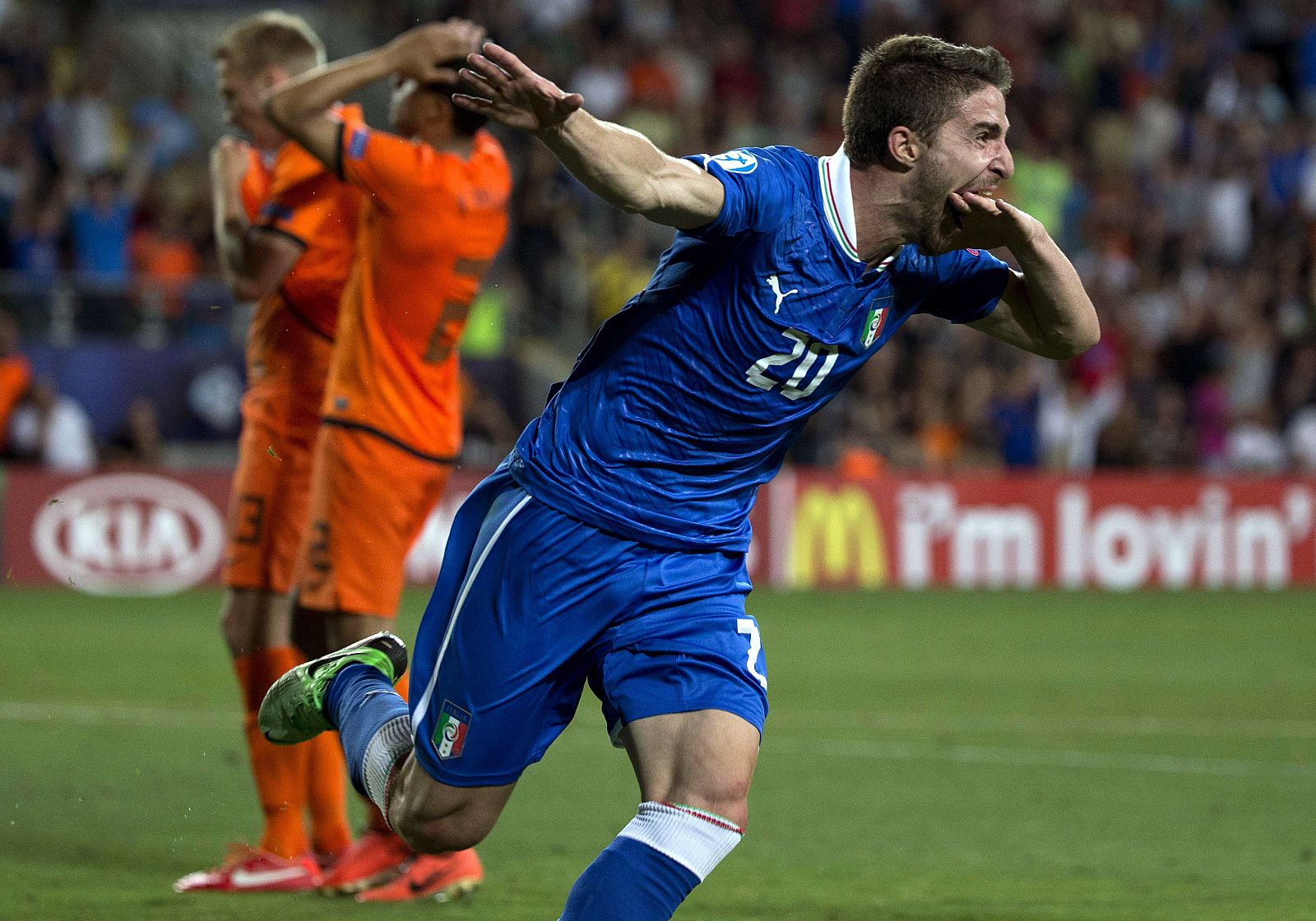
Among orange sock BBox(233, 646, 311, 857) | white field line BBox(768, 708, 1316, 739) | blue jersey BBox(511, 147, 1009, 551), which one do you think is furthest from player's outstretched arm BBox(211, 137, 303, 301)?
white field line BBox(768, 708, 1316, 739)

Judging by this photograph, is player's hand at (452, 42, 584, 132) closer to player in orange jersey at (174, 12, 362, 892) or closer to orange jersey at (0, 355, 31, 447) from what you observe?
player in orange jersey at (174, 12, 362, 892)

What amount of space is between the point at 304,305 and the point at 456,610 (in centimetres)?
222

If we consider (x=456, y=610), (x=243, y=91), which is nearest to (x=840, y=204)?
(x=456, y=610)

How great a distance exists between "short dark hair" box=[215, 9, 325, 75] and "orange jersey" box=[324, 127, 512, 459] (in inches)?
24.3

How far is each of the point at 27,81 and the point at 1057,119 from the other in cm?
1143

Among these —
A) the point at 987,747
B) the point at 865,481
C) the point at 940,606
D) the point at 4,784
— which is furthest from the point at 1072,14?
the point at 4,784

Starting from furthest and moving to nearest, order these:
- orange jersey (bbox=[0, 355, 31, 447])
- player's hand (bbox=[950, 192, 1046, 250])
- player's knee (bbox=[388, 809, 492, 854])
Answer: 1. orange jersey (bbox=[0, 355, 31, 447])
2. player's knee (bbox=[388, 809, 492, 854])
3. player's hand (bbox=[950, 192, 1046, 250])

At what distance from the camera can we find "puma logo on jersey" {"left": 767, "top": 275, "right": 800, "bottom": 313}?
12.6ft

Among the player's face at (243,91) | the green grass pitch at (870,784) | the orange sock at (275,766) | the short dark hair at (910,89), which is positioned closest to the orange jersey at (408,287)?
the player's face at (243,91)

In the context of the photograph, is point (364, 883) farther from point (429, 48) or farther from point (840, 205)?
point (840, 205)

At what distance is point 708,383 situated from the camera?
3.94 metres

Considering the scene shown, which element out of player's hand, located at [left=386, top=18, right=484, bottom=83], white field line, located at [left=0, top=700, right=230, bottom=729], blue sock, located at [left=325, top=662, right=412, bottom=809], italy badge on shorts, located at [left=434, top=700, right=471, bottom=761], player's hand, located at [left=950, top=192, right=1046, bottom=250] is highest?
player's hand, located at [left=386, top=18, right=484, bottom=83]

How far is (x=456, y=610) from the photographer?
4.14m

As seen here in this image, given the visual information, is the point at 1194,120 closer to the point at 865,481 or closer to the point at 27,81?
the point at 865,481
